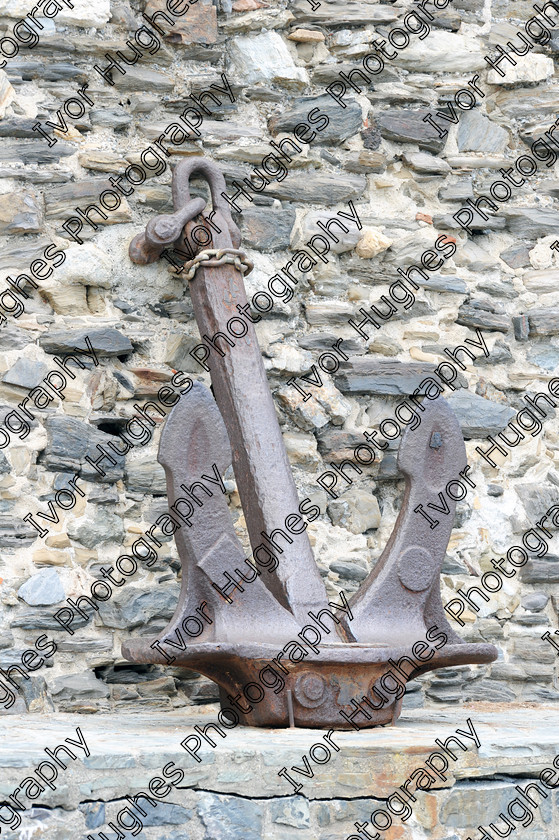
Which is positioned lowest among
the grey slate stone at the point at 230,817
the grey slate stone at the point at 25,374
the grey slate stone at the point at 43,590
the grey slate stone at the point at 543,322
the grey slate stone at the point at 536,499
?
the grey slate stone at the point at 43,590

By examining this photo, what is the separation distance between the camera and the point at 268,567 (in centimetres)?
247

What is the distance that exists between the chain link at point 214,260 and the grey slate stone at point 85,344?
29cm

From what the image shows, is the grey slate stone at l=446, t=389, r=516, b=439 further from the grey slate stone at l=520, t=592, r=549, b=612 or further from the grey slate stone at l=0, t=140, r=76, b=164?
the grey slate stone at l=0, t=140, r=76, b=164

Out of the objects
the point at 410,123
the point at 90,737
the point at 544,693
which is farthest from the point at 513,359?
the point at 90,737

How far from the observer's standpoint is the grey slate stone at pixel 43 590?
2.75 meters

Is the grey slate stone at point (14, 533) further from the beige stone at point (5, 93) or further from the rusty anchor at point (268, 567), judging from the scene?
the beige stone at point (5, 93)

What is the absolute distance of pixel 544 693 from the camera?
10.4 feet

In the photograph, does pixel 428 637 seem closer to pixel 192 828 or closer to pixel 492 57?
pixel 192 828

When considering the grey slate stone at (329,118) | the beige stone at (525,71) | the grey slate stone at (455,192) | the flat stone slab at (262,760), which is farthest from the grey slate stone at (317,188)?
the flat stone slab at (262,760)

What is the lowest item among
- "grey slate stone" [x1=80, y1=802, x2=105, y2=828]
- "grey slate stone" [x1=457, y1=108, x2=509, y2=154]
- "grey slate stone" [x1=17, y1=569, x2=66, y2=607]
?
"grey slate stone" [x1=17, y1=569, x2=66, y2=607]

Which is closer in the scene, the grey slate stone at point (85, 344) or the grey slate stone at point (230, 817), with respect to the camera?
the grey slate stone at point (230, 817)

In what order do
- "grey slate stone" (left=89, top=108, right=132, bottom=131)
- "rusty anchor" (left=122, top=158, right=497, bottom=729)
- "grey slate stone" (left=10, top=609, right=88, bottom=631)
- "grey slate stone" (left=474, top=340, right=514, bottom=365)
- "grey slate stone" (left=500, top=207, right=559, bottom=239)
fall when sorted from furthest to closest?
"grey slate stone" (left=500, top=207, right=559, bottom=239) < "grey slate stone" (left=474, top=340, right=514, bottom=365) < "grey slate stone" (left=89, top=108, right=132, bottom=131) < "grey slate stone" (left=10, top=609, right=88, bottom=631) < "rusty anchor" (left=122, top=158, right=497, bottom=729)

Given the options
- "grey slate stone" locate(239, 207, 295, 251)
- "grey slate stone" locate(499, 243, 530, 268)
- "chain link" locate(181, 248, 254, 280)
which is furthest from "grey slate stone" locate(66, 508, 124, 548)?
"grey slate stone" locate(499, 243, 530, 268)

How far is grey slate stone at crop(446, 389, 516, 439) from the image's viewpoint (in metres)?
3.27
